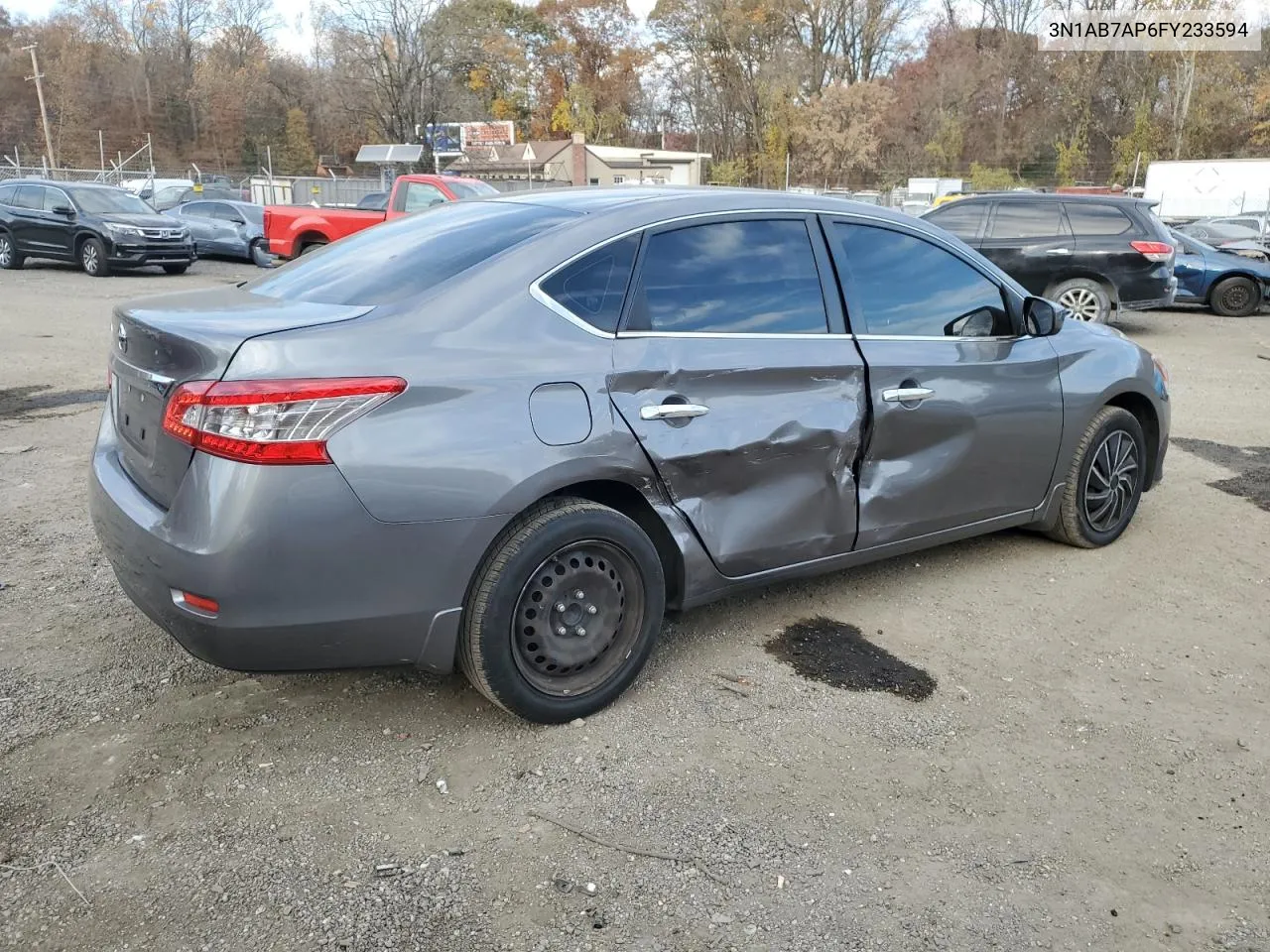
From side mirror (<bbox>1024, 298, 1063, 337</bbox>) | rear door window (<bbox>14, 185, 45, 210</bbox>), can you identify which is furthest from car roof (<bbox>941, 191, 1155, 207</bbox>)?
rear door window (<bbox>14, 185, 45, 210</bbox>)

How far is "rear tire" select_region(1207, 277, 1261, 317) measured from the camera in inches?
599

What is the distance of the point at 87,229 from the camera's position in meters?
17.4

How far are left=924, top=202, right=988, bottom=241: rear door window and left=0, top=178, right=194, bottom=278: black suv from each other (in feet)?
42.6

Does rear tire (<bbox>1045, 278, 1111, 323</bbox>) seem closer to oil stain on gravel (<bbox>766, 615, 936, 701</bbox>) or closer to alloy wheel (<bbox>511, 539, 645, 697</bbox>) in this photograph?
oil stain on gravel (<bbox>766, 615, 936, 701</bbox>)

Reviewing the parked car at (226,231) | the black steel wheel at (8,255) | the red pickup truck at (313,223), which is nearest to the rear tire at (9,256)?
the black steel wheel at (8,255)

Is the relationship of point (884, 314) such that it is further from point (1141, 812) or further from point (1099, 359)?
point (1141, 812)

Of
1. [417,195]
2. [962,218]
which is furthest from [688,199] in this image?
[417,195]

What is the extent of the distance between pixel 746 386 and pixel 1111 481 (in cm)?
246

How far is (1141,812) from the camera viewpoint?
2.83 metres

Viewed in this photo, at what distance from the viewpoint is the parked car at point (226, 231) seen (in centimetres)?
2133

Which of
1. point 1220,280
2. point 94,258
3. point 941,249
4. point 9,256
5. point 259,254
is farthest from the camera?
point 259,254

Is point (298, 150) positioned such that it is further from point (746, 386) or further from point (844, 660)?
point (844, 660)

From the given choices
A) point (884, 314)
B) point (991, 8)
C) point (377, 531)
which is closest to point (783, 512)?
point (884, 314)

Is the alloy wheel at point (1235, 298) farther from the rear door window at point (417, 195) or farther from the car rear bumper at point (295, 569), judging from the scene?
the car rear bumper at point (295, 569)
